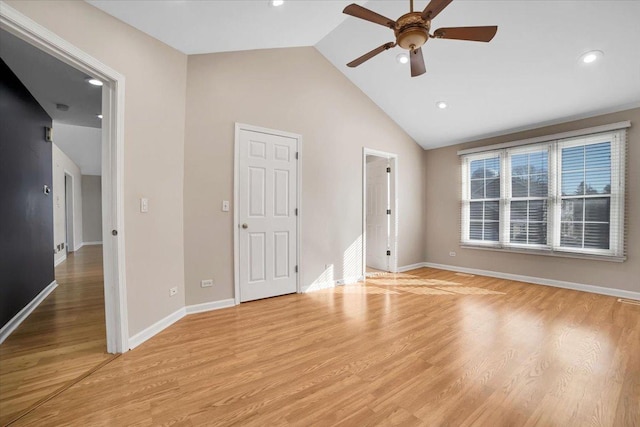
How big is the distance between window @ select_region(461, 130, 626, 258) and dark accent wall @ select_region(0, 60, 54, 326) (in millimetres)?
6233

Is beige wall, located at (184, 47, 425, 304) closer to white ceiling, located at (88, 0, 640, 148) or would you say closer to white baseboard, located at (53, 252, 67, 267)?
white ceiling, located at (88, 0, 640, 148)

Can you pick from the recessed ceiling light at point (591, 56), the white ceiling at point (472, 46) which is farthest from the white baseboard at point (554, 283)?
the recessed ceiling light at point (591, 56)

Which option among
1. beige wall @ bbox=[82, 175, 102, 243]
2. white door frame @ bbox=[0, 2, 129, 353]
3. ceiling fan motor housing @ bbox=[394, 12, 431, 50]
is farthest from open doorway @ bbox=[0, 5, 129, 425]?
beige wall @ bbox=[82, 175, 102, 243]

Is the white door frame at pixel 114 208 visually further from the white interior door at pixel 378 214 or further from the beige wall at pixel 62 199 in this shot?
the beige wall at pixel 62 199

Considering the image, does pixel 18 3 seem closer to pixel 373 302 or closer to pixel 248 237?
pixel 248 237

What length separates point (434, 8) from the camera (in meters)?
1.79

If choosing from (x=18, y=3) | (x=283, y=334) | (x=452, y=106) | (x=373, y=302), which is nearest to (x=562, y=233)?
(x=452, y=106)

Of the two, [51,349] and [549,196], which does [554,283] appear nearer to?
[549,196]

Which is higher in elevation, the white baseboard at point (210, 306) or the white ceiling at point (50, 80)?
the white ceiling at point (50, 80)

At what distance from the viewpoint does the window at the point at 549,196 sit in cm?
368

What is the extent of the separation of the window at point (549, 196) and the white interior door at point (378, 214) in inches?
58.8

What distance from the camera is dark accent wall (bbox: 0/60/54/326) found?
2494 millimetres

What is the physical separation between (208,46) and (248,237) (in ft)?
7.01

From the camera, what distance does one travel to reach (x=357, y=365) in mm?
1982
